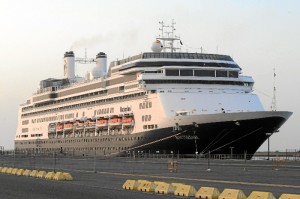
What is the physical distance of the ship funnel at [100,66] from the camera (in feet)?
340

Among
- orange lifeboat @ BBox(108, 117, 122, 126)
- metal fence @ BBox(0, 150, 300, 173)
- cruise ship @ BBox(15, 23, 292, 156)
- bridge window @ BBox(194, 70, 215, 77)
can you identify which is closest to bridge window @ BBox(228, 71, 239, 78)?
cruise ship @ BBox(15, 23, 292, 156)

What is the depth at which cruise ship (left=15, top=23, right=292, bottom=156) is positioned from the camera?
66.9m

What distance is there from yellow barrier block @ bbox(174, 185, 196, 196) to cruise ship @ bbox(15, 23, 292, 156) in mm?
41131

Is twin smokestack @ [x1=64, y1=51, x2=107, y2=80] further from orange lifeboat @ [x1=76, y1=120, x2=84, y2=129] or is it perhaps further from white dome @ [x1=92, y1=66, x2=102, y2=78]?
orange lifeboat @ [x1=76, y1=120, x2=84, y2=129]

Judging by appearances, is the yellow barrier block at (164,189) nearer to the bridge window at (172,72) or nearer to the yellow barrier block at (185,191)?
the yellow barrier block at (185,191)

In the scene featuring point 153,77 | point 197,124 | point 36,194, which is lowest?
point 36,194

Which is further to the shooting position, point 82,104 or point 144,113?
point 82,104

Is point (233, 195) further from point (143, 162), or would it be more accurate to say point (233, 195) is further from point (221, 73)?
point (221, 73)

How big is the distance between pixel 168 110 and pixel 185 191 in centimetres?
4713

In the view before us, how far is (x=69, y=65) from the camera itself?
11950cm


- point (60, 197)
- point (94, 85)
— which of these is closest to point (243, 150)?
point (94, 85)

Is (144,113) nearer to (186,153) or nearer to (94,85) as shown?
(186,153)

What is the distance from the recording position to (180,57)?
7906cm

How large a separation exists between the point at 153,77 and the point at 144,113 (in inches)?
185
